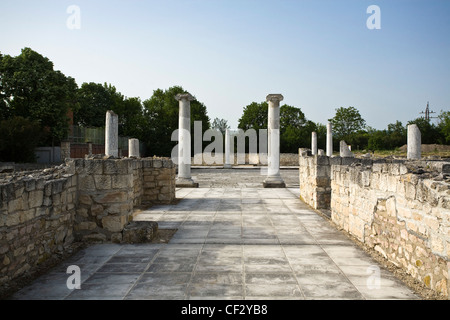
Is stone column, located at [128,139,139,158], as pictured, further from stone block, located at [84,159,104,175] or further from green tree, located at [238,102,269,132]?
green tree, located at [238,102,269,132]

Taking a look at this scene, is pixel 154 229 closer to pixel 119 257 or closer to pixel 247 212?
pixel 119 257

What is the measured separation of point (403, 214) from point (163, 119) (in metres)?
44.0

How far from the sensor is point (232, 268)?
4969mm

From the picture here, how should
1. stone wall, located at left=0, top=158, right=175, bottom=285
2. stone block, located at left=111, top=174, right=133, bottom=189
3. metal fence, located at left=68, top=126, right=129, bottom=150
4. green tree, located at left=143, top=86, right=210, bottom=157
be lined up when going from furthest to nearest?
green tree, located at left=143, top=86, right=210, bottom=157, metal fence, located at left=68, top=126, right=129, bottom=150, stone block, located at left=111, top=174, right=133, bottom=189, stone wall, located at left=0, top=158, right=175, bottom=285

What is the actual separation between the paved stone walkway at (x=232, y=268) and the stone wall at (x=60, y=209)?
1.13 feet

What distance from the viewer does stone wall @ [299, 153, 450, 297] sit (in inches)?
153

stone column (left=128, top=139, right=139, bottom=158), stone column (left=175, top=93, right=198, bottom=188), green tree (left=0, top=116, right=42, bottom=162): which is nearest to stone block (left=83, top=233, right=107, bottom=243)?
stone column (left=175, top=93, right=198, bottom=188)

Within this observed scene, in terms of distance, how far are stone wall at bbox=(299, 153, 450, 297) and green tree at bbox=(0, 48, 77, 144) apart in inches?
1033

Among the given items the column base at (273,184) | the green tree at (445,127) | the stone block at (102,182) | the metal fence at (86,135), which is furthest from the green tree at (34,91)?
the green tree at (445,127)

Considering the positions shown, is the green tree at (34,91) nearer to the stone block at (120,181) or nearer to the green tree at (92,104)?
the green tree at (92,104)

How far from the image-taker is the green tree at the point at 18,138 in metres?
23.9

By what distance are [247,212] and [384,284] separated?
5.41 metres

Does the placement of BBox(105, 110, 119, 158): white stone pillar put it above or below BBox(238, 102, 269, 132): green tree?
below

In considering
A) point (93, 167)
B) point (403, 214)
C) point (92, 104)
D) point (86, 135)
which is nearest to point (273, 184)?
point (93, 167)
